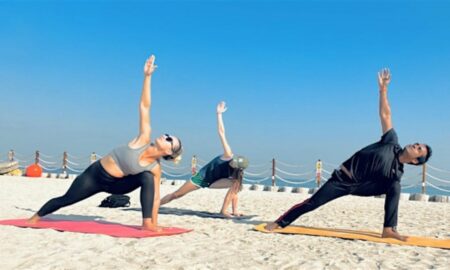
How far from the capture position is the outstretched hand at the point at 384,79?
210 inches

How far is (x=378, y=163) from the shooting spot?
16.5ft

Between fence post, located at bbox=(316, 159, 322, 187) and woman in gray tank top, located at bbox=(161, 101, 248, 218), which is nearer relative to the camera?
woman in gray tank top, located at bbox=(161, 101, 248, 218)

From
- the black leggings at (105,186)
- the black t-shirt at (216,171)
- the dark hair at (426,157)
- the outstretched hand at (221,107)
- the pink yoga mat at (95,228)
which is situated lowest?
the pink yoga mat at (95,228)

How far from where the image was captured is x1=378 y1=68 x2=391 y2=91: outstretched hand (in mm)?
5336

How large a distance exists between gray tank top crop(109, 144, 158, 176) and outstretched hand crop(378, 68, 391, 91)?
2829 mm

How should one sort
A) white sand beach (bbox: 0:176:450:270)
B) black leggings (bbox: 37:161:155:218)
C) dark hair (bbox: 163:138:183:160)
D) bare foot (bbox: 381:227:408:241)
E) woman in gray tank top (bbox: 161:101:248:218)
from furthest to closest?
woman in gray tank top (bbox: 161:101:248:218) < dark hair (bbox: 163:138:183:160) < black leggings (bbox: 37:161:155:218) < bare foot (bbox: 381:227:408:241) < white sand beach (bbox: 0:176:450:270)

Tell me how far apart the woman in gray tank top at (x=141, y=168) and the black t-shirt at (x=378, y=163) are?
2.05 m

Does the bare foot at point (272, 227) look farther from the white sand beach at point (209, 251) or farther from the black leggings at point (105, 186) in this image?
the black leggings at point (105, 186)

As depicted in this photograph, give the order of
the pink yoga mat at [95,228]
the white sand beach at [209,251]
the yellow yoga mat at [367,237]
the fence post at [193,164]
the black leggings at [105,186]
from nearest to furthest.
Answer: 1. the white sand beach at [209,251]
2. the yellow yoga mat at [367,237]
3. the pink yoga mat at [95,228]
4. the black leggings at [105,186]
5. the fence post at [193,164]

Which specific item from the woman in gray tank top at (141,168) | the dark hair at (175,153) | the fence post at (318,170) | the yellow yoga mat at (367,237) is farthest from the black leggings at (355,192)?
the fence post at (318,170)

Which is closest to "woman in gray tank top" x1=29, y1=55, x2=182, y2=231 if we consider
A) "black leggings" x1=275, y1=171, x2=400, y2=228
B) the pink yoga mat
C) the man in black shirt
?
the pink yoga mat

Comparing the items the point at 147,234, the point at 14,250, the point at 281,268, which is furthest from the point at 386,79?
the point at 14,250

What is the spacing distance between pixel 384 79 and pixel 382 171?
1.12m

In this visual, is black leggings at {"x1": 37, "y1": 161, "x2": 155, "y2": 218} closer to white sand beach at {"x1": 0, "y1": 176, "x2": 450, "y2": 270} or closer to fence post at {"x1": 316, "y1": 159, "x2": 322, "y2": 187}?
white sand beach at {"x1": 0, "y1": 176, "x2": 450, "y2": 270}
